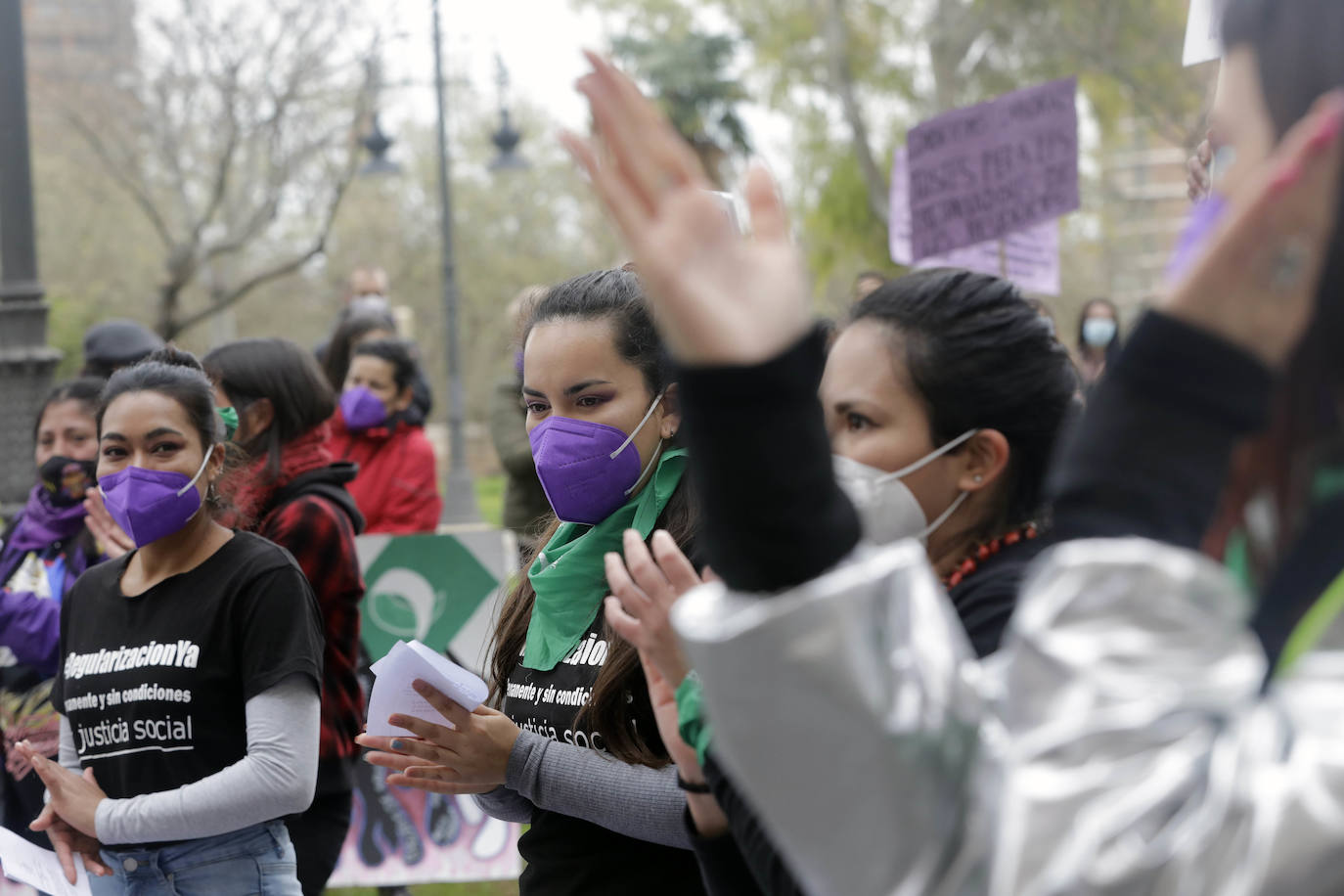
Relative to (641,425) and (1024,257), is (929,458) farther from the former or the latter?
(1024,257)

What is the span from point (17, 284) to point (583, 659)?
4818 millimetres

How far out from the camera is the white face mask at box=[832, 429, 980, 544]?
1.93 m

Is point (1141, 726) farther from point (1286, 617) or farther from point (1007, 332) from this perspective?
point (1007, 332)

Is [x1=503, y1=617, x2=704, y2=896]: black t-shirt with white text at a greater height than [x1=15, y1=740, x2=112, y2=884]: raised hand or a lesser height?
greater

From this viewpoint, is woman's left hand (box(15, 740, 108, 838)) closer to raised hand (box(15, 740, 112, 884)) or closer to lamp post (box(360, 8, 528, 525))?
raised hand (box(15, 740, 112, 884))

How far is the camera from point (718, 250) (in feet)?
3.65

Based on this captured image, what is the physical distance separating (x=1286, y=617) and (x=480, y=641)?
477 cm

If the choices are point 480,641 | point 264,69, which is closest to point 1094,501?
point 480,641

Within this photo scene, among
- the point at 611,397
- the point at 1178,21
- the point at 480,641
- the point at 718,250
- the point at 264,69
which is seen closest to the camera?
the point at 718,250

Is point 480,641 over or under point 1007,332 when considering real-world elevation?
under

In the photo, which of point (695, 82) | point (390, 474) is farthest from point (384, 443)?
point (695, 82)

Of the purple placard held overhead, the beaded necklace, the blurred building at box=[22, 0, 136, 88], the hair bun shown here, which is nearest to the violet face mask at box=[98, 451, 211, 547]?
the hair bun

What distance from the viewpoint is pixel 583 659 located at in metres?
2.47

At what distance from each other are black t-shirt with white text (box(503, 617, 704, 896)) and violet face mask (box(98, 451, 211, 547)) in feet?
3.61
